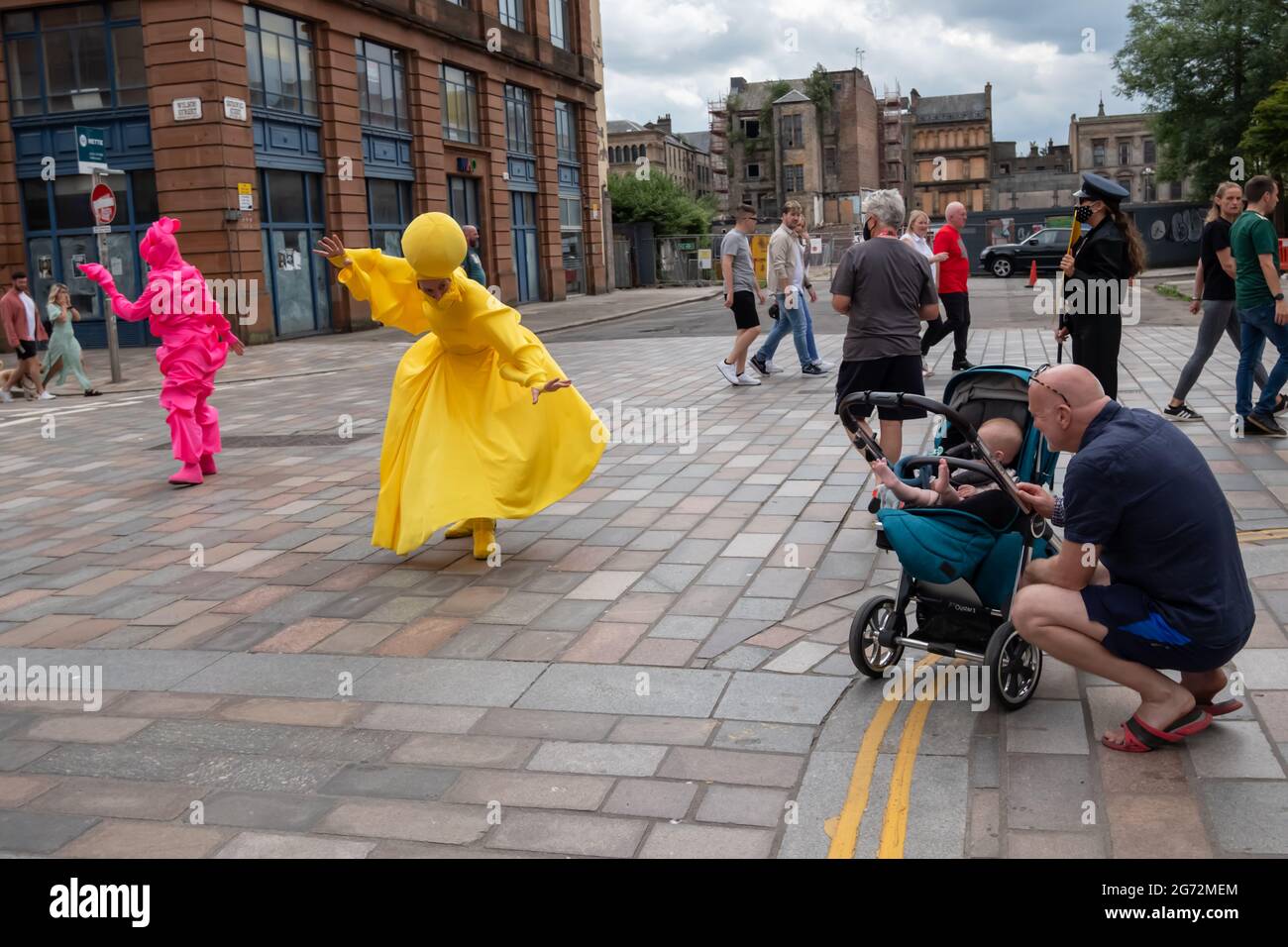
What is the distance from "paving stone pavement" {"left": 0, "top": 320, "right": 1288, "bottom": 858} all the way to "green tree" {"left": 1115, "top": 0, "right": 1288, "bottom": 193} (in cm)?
4518

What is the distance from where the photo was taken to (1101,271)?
8070 millimetres

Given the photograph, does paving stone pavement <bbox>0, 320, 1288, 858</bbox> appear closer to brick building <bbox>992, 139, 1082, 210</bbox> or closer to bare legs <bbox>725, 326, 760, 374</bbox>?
bare legs <bbox>725, 326, 760, 374</bbox>

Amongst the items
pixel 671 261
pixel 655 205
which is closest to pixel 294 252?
pixel 655 205

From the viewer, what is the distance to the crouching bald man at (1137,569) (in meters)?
3.74

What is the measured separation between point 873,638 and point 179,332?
7.10 meters

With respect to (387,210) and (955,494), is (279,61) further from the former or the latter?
(955,494)

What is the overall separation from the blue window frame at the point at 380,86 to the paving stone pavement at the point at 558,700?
2304 centimetres

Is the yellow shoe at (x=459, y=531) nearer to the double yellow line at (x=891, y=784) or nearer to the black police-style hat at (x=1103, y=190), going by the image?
the double yellow line at (x=891, y=784)

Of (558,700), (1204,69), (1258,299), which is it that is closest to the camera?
(558,700)

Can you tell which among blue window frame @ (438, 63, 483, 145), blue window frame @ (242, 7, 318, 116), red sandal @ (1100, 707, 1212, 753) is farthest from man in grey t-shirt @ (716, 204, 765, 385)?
blue window frame @ (438, 63, 483, 145)

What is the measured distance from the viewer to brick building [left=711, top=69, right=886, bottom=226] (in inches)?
3531

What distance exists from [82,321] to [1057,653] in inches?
1015

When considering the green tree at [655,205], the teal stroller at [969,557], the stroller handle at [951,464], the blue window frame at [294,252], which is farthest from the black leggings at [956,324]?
the green tree at [655,205]
